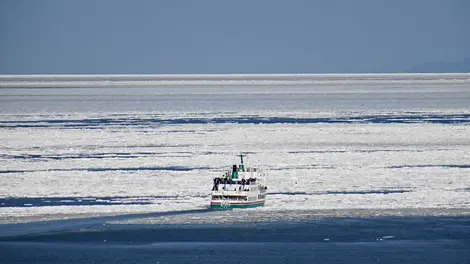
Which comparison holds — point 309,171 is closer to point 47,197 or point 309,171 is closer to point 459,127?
point 47,197

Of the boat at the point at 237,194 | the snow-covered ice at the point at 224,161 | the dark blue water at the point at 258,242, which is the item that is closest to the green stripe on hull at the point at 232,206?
the boat at the point at 237,194

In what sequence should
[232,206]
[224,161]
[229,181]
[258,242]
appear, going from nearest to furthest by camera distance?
[258,242]
[232,206]
[229,181]
[224,161]

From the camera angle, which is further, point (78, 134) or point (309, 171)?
point (78, 134)

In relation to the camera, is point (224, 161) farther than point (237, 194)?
Yes

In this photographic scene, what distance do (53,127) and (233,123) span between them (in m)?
10.0

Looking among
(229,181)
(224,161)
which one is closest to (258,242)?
(229,181)

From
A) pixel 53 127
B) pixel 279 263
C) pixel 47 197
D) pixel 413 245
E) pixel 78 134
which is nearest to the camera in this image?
pixel 279 263

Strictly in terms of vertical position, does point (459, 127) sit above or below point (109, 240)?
above

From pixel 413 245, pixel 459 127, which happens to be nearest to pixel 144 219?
pixel 413 245

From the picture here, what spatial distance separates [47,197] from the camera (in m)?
27.0

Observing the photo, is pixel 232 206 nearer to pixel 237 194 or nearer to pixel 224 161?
pixel 237 194

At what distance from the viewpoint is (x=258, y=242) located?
2038cm

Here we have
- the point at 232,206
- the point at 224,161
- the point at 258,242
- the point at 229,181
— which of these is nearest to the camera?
the point at 258,242

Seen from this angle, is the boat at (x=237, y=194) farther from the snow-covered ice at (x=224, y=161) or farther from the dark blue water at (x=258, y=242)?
the dark blue water at (x=258, y=242)
